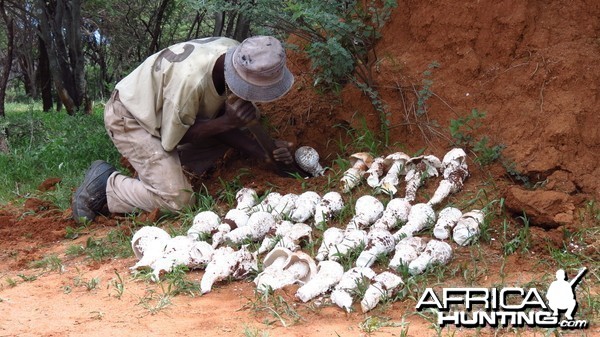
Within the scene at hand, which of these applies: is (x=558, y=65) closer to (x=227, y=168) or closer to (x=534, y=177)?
(x=534, y=177)

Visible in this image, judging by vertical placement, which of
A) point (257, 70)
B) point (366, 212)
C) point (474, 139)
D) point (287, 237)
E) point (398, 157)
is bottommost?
point (287, 237)

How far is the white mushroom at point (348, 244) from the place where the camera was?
4.28 meters

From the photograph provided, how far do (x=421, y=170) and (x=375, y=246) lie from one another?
3.26ft

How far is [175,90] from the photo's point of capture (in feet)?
17.3

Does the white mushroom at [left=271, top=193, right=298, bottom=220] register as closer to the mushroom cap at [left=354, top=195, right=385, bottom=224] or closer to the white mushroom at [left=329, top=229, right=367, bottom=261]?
the mushroom cap at [left=354, top=195, right=385, bottom=224]

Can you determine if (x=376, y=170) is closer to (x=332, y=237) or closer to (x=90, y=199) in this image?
(x=332, y=237)

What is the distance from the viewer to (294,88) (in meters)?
6.18

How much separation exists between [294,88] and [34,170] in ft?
9.28

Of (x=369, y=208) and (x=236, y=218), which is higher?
(x=369, y=208)

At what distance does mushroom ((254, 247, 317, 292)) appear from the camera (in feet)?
13.2

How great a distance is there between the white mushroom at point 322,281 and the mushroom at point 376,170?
1.13 m

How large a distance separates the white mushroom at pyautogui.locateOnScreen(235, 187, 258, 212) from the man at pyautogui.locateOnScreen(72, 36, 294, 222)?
0.39 metres

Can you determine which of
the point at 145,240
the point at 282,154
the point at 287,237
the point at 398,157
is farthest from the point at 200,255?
the point at 398,157
